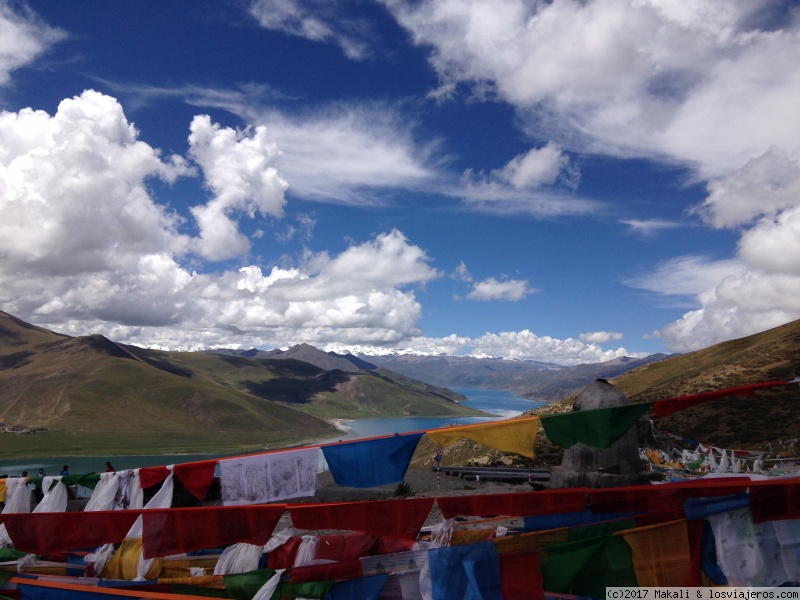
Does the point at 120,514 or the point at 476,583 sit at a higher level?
the point at 120,514

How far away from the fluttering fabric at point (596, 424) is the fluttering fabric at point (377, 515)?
303 cm

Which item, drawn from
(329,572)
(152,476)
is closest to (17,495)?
(152,476)

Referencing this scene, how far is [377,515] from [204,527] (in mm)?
3289

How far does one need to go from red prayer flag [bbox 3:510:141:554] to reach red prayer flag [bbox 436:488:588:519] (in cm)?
603

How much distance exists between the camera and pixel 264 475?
13.1 meters

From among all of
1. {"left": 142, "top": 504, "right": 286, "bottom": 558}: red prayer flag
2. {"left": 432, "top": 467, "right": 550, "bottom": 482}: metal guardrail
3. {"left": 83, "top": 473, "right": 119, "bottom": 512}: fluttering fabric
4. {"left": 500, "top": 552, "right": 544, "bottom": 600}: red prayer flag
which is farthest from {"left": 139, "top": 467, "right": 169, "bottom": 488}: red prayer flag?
{"left": 432, "top": 467, "right": 550, "bottom": 482}: metal guardrail

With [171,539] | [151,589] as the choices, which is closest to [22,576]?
[151,589]

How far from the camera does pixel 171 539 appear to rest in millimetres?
9977

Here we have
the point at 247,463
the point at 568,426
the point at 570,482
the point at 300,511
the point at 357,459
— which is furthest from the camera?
the point at 570,482

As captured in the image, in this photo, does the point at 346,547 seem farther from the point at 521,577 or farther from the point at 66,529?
the point at 66,529

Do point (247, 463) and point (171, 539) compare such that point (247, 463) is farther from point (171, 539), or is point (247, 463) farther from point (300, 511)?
point (300, 511)

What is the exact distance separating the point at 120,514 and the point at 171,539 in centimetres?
124

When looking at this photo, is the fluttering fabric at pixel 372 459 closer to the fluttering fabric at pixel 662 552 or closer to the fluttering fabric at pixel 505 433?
the fluttering fabric at pixel 505 433

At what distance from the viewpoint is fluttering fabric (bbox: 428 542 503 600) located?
8.39 meters
